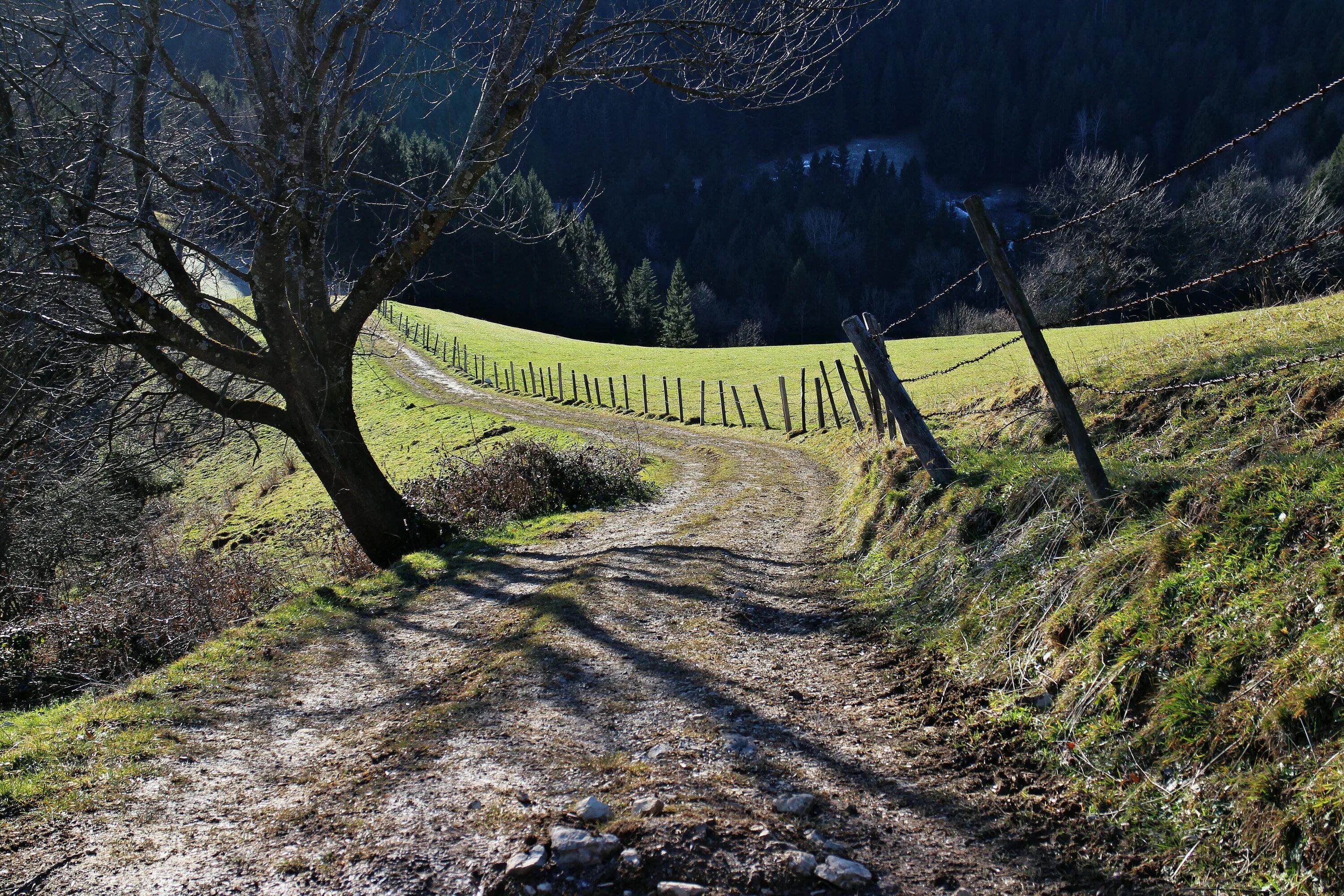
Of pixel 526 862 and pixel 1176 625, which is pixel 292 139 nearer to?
pixel 526 862

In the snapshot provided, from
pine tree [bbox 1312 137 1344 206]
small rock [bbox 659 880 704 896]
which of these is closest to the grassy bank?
small rock [bbox 659 880 704 896]

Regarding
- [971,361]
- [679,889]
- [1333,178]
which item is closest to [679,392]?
[971,361]

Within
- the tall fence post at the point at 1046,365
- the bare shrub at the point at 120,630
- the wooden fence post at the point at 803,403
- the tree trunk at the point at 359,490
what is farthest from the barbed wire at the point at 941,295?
the wooden fence post at the point at 803,403

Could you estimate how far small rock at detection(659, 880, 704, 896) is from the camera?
2.77 metres

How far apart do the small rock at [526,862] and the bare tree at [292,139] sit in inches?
229

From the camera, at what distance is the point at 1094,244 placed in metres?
40.4

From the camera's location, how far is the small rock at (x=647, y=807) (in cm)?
323

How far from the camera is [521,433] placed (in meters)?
22.8

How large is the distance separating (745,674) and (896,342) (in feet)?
129

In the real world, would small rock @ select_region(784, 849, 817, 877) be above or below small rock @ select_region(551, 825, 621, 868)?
below

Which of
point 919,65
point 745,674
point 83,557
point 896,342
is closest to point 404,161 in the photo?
point 896,342

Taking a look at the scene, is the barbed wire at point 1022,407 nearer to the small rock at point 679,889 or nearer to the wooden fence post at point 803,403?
the small rock at point 679,889

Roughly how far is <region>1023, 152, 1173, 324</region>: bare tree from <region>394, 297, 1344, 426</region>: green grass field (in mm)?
3012

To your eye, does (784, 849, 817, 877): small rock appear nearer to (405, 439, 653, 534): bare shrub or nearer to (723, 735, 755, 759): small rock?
(723, 735, 755, 759): small rock
